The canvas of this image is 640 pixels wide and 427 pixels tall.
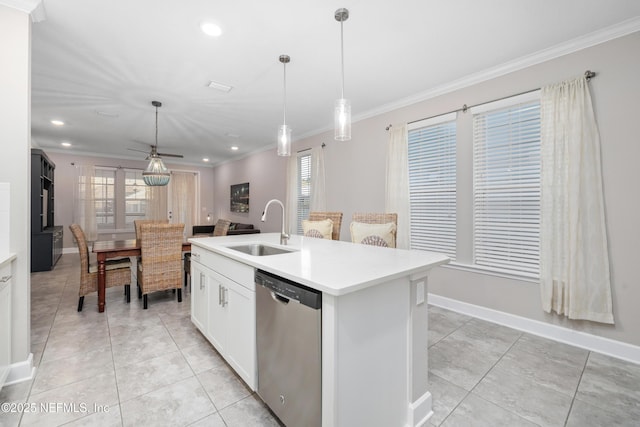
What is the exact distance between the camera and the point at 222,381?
1.92m

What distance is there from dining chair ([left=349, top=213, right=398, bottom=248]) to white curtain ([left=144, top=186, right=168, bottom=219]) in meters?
7.16

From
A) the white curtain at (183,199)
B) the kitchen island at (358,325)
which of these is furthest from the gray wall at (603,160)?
the white curtain at (183,199)

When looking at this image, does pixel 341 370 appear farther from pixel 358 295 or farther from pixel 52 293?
pixel 52 293

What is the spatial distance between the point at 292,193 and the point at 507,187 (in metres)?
3.70

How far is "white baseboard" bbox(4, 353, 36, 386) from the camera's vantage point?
1.86 metres

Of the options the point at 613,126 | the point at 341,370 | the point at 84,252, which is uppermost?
the point at 613,126

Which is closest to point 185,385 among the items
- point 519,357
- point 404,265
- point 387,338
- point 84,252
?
point 387,338

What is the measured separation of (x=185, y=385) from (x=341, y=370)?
1328 mm

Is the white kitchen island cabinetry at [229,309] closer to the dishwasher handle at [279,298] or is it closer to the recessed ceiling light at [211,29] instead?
the dishwasher handle at [279,298]

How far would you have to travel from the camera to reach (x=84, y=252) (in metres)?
3.12

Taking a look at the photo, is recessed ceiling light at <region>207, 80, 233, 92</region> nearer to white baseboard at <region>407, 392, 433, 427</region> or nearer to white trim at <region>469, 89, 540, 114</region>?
white trim at <region>469, 89, 540, 114</region>

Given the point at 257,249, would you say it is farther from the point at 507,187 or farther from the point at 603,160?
the point at 603,160

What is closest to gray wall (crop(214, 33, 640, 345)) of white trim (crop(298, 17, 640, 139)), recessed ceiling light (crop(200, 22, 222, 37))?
white trim (crop(298, 17, 640, 139))

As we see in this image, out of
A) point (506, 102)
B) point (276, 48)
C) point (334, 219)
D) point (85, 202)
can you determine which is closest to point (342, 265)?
point (334, 219)
